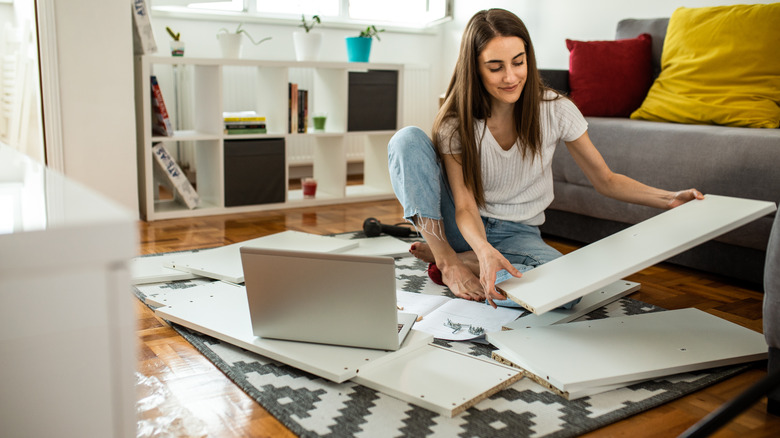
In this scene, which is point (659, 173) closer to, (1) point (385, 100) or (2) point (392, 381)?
(2) point (392, 381)

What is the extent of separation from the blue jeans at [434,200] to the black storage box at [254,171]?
4.26ft

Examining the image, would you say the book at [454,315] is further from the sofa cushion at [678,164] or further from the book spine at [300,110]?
the book spine at [300,110]

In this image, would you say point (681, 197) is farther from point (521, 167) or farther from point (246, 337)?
point (246, 337)

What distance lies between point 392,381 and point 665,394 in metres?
0.48

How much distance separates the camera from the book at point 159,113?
8.94 feet

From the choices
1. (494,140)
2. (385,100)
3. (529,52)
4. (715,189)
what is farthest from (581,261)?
(385,100)

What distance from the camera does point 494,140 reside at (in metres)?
1.69

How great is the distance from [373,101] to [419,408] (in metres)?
Result: 2.29

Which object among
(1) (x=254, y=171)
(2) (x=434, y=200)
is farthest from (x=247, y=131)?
(2) (x=434, y=200)

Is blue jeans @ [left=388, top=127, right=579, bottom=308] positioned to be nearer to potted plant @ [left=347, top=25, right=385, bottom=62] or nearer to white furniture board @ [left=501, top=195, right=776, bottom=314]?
white furniture board @ [left=501, top=195, right=776, bottom=314]

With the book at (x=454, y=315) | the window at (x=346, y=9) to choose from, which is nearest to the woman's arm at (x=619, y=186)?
the book at (x=454, y=315)

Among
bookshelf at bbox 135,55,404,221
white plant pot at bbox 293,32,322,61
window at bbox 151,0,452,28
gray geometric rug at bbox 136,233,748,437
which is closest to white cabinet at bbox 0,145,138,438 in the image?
gray geometric rug at bbox 136,233,748,437

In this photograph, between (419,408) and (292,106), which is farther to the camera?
(292,106)

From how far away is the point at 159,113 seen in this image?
2.74m
